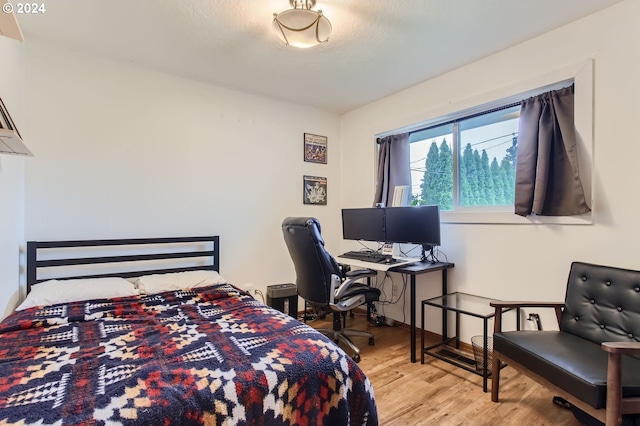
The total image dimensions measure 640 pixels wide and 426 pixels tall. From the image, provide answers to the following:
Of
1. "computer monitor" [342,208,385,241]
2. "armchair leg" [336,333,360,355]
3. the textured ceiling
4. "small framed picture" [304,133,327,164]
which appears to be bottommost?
Result: "armchair leg" [336,333,360,355]

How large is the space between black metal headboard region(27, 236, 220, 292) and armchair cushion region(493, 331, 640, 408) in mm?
2510

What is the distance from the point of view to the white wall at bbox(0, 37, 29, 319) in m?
1.89

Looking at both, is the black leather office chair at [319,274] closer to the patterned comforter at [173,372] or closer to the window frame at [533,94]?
the patterned comforter at [173,372]

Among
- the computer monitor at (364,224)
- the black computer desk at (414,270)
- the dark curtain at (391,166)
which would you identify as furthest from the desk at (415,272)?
the dark curtain at (391,166)

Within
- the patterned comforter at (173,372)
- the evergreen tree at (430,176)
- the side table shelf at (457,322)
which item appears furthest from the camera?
the evergreen tree at (430,176)

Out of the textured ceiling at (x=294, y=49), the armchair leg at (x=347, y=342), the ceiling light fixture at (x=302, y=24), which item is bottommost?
the armchair leg at (x=347, y=342)

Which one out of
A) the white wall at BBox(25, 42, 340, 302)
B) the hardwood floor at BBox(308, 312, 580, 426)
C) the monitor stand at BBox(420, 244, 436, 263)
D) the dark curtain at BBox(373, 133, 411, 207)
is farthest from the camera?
the dark curtain at BBox(373, 133, 411, 207)

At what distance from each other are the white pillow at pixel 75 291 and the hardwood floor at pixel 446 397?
1928 mm

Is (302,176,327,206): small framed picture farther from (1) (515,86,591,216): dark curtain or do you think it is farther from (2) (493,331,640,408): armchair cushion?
(2) (493,331,640,408): armchair cushion

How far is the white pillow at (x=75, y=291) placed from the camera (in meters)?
2.10

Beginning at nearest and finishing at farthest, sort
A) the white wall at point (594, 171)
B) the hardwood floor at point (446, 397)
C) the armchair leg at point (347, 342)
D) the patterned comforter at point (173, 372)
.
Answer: the patterned comforter at point (173, 372)
the hardwood floor at point (446, 397)
the white wall at point (594, 171)
the armchair leg at point (347, 342)

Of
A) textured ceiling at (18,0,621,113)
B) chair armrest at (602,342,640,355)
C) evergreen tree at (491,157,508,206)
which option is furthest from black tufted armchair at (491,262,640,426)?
textured ceiling at (18,0,621,113)

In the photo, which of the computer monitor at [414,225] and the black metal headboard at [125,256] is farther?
the computer monitor at [414,225]

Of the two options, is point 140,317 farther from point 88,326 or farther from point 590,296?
point 590,296
